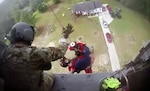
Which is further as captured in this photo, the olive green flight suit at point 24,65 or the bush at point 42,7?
the bush at point 42,7

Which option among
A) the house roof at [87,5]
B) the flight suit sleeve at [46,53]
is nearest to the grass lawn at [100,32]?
the house roof at [87,5]

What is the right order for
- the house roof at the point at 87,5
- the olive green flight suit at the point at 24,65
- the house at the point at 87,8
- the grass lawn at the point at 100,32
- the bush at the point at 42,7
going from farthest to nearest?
the bush at the point at 42,7
the house roof at the point at 87,5
the house at the point at 87,8
the grass lawn at the point at 100,32
the olive green flight suit at the point at 24,65

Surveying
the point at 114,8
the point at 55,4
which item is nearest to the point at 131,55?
the point at 114,8

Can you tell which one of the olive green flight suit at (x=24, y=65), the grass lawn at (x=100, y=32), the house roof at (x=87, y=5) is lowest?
the grass lawn at (x=100, y=32)

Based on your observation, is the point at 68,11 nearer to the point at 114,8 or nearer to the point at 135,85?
the point at 114,8

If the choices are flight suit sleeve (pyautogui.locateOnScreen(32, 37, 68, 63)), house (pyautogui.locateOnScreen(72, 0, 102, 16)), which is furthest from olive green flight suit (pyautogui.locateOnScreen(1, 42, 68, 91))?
house (pyautogui.locateOnScreen(72, 0, 102, 16))

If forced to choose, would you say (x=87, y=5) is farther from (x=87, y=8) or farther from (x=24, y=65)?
(x=24, y=65)

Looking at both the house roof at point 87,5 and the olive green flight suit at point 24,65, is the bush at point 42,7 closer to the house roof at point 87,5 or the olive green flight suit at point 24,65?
the house roof at point 87,5

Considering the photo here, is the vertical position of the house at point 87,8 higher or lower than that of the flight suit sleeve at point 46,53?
lower
